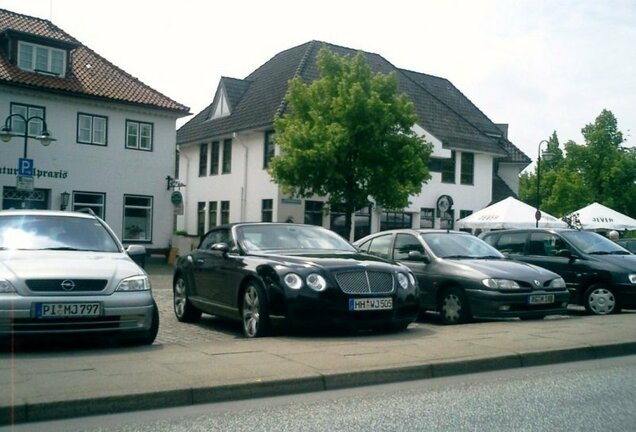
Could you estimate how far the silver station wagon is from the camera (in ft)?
25.4

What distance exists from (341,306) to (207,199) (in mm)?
31574

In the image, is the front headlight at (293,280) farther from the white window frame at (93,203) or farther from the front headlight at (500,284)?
the white window frame at (93,203)

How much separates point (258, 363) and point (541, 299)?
578 centimetres

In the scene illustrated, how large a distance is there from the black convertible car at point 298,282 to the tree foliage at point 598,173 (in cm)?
5180

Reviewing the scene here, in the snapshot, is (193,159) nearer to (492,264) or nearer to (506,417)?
(492,264)

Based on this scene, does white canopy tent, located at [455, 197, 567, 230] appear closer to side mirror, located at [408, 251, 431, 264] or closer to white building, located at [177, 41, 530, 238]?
white building, located at [177, 41, 530, 238]

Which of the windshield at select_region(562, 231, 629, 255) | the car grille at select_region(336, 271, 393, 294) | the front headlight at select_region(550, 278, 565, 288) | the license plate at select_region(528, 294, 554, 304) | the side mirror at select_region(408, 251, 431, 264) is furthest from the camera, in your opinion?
the windshield at select_region(562, 231, 629, 255)

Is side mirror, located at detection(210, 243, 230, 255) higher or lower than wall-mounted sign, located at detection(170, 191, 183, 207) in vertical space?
lower

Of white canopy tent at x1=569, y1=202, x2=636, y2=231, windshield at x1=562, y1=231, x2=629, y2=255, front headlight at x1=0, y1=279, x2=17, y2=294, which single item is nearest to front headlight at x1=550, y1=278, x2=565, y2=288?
windshield at x1=562, y1=231, x2=629, y2=255

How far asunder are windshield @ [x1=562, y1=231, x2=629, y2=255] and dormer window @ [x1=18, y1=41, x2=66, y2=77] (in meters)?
23.0

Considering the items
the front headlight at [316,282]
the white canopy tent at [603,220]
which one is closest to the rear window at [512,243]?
the front headlight at [316,282]

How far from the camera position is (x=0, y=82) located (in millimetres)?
→ 28172

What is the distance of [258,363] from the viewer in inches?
295

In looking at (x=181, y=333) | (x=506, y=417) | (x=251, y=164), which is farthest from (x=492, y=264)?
(x=251, y=164)
